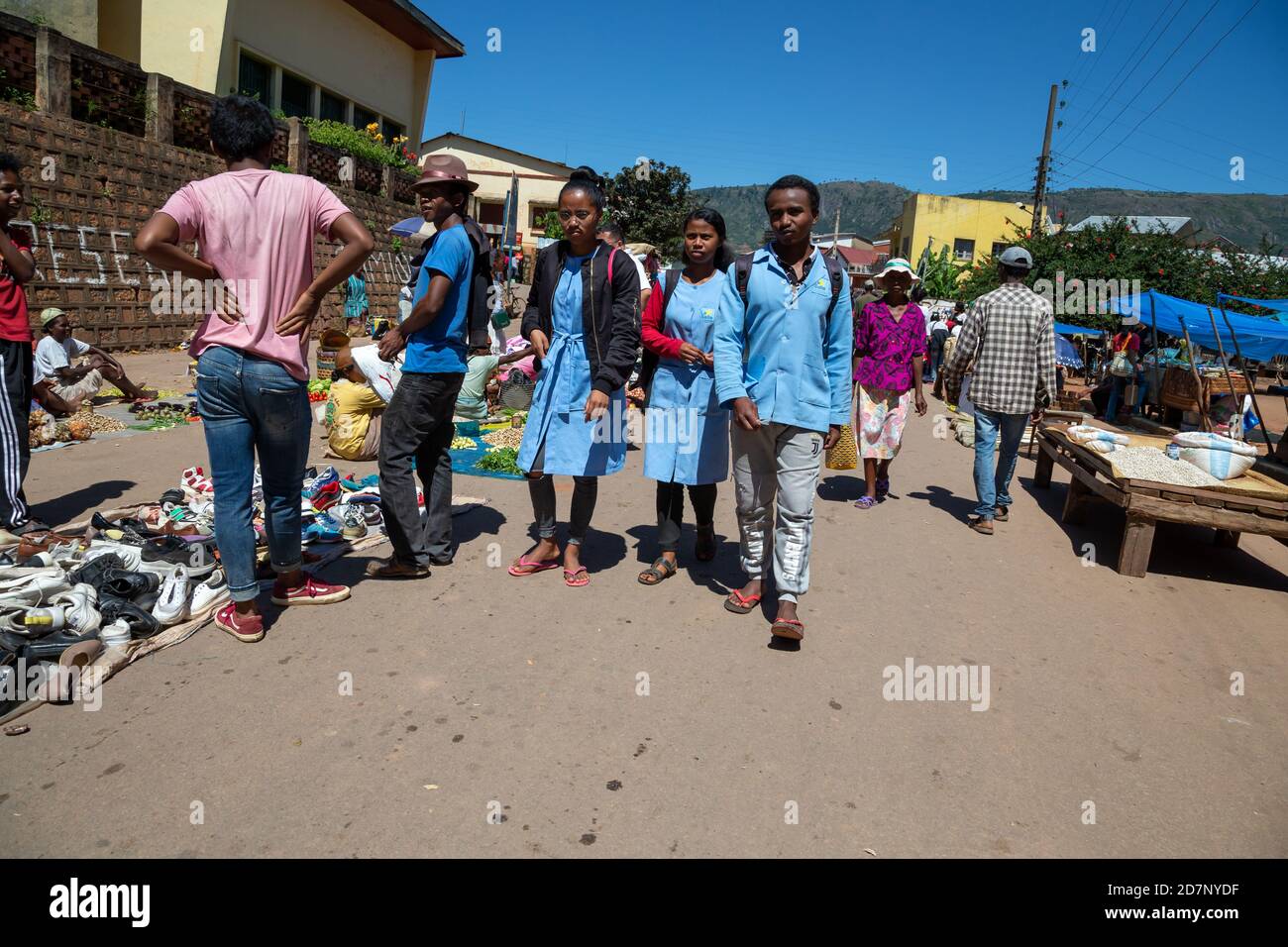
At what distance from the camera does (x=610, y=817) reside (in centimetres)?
258

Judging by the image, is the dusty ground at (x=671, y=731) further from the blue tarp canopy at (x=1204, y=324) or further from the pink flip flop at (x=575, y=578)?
the blue tarp canopy at (x=1204, y=324)

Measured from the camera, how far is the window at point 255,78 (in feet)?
54.9

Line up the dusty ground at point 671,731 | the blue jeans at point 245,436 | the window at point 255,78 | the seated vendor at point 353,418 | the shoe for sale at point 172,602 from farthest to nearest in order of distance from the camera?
the window at point 255,78, the seated vendor at point 353,418, the shoe for sale at point 172,602, the blue jeans at point 245,436, the dusty ground at point 671,731

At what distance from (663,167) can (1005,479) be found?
3487cm

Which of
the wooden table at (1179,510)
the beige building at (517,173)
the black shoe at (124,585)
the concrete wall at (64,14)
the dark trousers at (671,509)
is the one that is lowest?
the black shoe at (124,585)

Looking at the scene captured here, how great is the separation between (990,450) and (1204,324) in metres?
7.45

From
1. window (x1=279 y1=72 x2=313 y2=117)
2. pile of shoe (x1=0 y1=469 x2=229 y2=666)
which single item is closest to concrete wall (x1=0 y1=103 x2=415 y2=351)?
window (x1=279 y1=72 x2=313 y2=117)

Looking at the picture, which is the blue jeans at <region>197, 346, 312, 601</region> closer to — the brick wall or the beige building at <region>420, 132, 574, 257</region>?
the brick wall

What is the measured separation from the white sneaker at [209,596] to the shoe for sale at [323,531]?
37.6 inches

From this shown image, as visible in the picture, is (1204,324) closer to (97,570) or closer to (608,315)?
(608,315)

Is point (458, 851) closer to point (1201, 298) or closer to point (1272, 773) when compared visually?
point (1272, 773)

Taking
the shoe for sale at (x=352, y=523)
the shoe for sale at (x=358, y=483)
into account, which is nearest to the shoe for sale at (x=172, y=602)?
the shoe for sale at (x=352, y=523)

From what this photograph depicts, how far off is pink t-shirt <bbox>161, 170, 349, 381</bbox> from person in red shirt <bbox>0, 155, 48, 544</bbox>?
1.92 m
